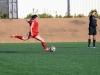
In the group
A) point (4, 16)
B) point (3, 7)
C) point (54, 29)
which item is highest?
point (3, 7)

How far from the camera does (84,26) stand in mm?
41500

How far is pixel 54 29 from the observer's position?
40750 mm

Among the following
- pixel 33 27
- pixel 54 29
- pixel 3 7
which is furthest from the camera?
pixel 3 7

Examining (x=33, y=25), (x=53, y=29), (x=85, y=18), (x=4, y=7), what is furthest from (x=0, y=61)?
(x=4, y=7)

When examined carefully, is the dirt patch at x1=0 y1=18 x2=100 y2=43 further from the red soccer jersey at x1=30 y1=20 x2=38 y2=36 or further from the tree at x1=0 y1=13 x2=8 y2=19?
the red soccer jersey at x1=30 y1=20 x2=38 y2=36

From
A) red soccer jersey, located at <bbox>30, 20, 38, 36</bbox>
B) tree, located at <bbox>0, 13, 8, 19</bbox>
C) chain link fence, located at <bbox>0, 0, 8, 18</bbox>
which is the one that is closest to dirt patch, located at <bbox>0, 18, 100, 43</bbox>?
tree, located at <bbox>0, 13, 8, 19</bbox>

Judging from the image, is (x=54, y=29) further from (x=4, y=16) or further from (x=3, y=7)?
(x=3, y=7)

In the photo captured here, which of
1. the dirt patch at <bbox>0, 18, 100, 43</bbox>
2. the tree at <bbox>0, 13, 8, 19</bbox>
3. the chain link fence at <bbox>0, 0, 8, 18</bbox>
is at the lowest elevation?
the dirt patch at <bbox>0, 18, 100, 43</bbox>

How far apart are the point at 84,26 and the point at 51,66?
2729 centimetres

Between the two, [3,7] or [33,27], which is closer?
[33,27]

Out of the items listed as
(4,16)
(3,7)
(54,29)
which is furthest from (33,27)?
(3,7)

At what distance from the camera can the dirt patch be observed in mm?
38416

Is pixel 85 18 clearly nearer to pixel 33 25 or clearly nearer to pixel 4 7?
pixel 4 7

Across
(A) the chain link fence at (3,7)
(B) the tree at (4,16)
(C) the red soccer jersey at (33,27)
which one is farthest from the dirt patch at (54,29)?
(C) the red soccer jersey at (33,27)
